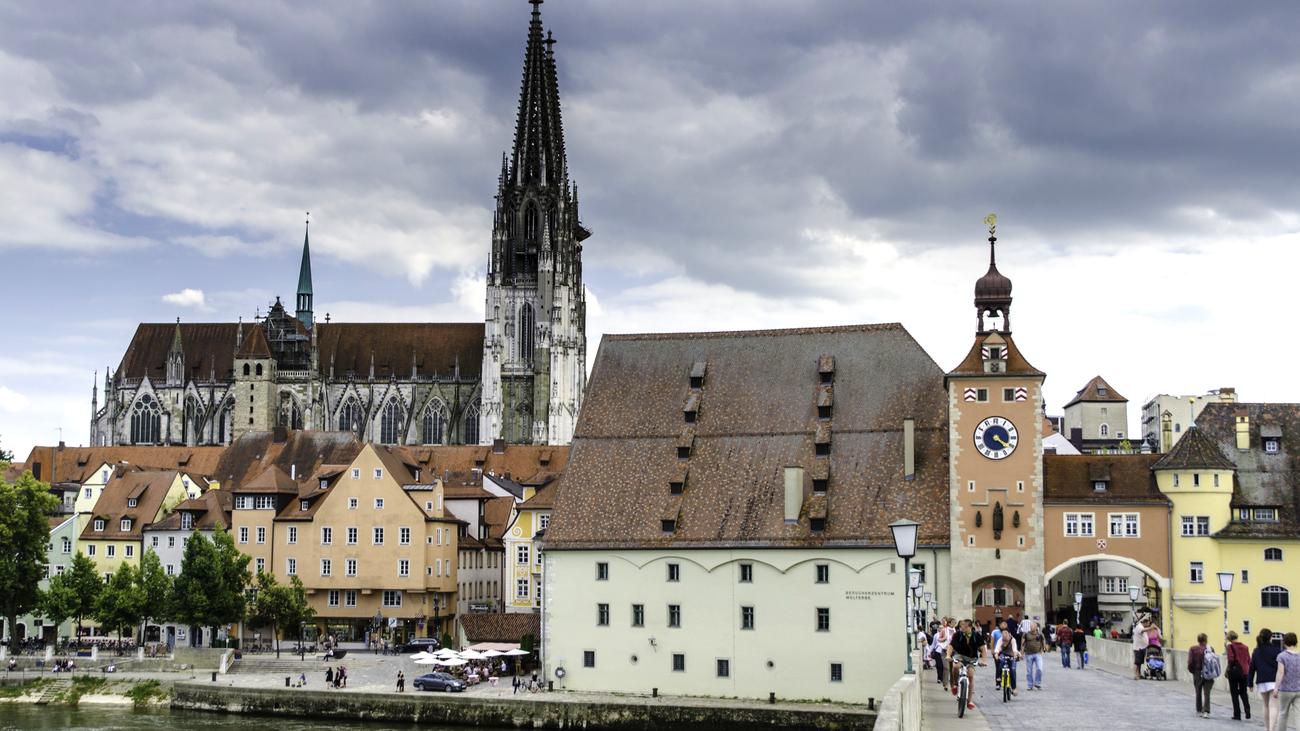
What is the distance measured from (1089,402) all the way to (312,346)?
82917 millimetres

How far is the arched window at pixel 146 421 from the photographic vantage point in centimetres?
17000

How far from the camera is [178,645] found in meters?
81.7

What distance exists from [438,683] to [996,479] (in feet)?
80.9

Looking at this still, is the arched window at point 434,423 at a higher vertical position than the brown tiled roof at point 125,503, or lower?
higher

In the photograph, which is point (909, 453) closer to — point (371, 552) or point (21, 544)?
point (371, 552)

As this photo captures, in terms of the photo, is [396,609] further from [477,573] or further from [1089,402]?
[1089,402]

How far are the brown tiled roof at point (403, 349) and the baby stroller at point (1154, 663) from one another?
13140 centimetres

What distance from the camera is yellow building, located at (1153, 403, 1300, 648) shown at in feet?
208

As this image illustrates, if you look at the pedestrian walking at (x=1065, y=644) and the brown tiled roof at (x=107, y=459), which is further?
the brown tiled roof at (x=107, y=459)

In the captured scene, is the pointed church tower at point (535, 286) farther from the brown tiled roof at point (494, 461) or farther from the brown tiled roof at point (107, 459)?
the brown tiled roof at point (107, 459)

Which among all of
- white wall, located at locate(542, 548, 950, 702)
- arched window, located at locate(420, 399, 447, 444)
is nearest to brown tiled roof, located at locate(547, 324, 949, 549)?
white wall, located at locate(542, 548, 950, 702)

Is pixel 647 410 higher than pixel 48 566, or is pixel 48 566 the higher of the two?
pixel 647 410

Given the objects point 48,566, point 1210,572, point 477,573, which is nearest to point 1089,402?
point 477,573

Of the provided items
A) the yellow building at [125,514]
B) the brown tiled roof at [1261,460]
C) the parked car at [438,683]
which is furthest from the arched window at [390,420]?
the brown tiled roof at [1261,460]
